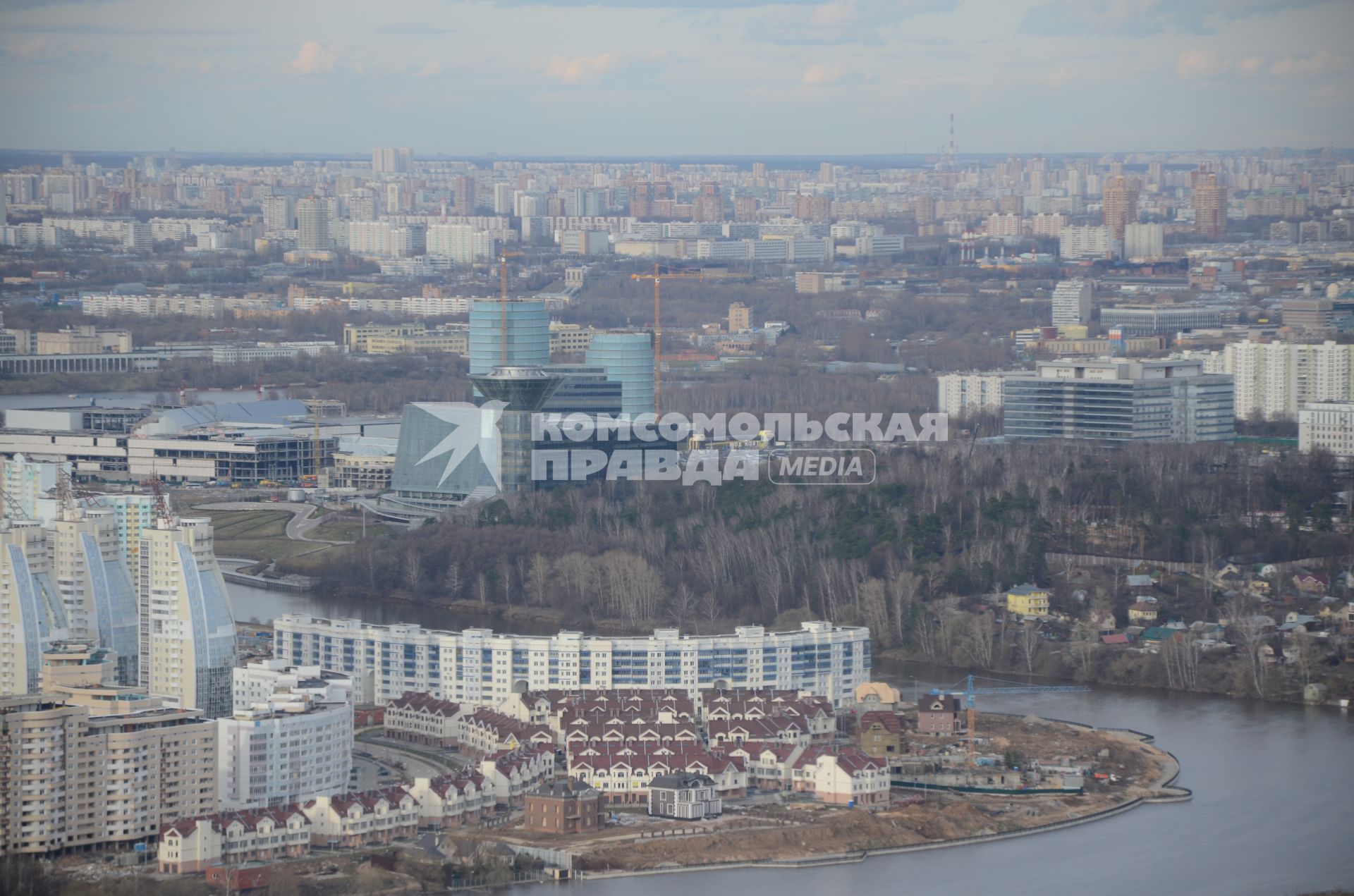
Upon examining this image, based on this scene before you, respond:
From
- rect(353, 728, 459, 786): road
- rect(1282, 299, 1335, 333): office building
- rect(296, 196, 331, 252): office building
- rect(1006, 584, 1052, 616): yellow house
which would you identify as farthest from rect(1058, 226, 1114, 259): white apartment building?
rect(353, 728, 459, 786): road

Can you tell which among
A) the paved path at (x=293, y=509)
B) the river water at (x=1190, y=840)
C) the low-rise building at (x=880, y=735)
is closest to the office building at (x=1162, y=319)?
the paved path at (x=293, y=509)

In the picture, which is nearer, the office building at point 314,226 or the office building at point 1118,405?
the office building at point 1118,405

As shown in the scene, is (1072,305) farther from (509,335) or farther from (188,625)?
(188,625)

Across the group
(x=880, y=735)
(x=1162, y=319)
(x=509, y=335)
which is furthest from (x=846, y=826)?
(x=1162, y=319)

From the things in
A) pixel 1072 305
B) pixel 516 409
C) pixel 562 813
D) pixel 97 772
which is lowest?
pixel 562 813

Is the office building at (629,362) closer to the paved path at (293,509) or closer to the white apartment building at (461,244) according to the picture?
the paved path at (293,509)

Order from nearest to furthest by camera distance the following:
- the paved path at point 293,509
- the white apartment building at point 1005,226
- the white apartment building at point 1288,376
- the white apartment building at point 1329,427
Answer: the paved path at point 293,509 < the white apartment building at point 1329,427 < the white apartment building at point 1288,376 < the white apartment building at point 1005,226
